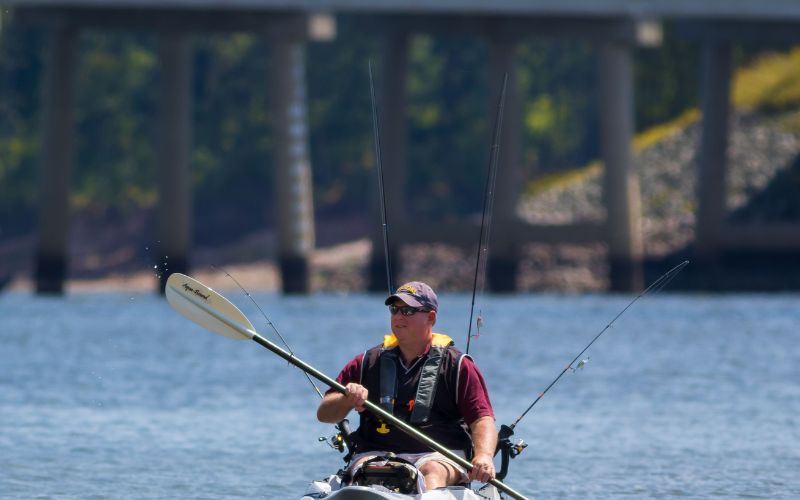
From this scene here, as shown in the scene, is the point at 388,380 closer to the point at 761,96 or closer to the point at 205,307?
the point at 205,307

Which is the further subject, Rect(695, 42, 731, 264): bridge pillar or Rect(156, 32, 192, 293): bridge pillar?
Rect(695, 42, 731, 264): bridge pillar

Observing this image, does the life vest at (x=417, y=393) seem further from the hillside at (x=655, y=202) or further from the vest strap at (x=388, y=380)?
the hillside at (x=655, y=202)

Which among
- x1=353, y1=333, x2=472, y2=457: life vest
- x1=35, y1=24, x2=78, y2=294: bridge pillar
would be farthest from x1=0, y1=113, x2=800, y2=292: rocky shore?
x1=353, y1=333, x2=472, y2=457: life vest

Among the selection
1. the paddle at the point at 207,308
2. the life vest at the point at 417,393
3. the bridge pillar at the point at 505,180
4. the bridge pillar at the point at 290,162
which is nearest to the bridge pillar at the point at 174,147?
the bridge pillar at the point at 290,162

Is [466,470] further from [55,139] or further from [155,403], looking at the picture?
[55,139]

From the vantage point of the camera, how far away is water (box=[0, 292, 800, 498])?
2217 centimetres

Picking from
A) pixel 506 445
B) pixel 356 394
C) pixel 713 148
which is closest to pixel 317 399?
pixel 506 445

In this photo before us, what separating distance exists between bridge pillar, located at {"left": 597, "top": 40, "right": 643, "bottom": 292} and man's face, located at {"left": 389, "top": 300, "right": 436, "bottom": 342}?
5394cm

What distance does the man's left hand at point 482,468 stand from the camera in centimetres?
1483

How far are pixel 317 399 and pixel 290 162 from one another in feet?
112

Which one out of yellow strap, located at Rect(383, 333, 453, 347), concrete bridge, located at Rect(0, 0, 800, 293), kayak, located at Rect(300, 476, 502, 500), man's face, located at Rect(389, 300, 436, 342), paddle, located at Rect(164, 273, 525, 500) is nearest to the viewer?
kayak, located at Rect(300, 476, 502, 500)

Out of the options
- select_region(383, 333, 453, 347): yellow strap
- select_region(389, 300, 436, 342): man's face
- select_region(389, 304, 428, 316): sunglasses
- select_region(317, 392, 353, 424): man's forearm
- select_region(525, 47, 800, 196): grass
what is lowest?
select_region(317, 392, 353, 424): man's forearm

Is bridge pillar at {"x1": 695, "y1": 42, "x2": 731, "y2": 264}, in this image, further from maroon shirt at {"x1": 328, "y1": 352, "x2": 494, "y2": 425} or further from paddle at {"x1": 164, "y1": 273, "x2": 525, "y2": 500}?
maroon shirt at {"x1": 328, "y1": 352, "x2": 494, "y2": 425}

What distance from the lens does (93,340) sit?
47.6 metres
